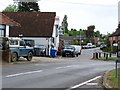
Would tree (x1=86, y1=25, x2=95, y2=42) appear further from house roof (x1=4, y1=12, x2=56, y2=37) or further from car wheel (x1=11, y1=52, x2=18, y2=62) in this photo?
car wheel (x1=11, y1=52, x2=18, y2=62)

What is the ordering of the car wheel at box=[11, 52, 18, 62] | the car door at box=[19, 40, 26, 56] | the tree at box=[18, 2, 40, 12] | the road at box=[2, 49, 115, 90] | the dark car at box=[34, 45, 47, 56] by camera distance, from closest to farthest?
the road at box=[2, 49, 115, 90] → the car wheel at box=[11, 52, 18, 62] → the car door at box=[19, 40, 26, 56] → the dark car at box=[34, 45, 47, 56] → the tree at box=[18, 2, 40, 12]

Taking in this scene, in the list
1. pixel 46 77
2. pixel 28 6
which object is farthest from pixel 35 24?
pixel 28 6

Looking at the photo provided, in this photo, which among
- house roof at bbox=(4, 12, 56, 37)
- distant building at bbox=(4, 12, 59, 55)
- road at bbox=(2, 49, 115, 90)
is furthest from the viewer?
house roof at bbox=(4, 12, 56, 37)

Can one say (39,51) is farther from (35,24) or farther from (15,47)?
(15,47)

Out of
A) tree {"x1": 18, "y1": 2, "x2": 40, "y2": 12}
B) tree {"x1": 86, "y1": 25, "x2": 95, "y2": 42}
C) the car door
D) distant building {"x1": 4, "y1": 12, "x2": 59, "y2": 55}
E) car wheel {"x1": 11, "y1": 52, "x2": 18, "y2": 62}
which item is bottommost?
car wheel {"x1": 11, "y1": 52, "x2": 18, "y2": 62}

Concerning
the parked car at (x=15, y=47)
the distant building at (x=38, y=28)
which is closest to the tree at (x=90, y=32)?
the distant building at (x=38, y=28)

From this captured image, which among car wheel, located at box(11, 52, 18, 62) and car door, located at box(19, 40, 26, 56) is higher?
car door, located at box(19, 40, 26, 56)

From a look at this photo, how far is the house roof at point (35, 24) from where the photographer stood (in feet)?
193

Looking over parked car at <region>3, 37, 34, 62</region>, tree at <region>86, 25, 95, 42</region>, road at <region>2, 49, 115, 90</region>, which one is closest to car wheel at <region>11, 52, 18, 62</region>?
parked car at <region>3, 37, 34, 62</region>

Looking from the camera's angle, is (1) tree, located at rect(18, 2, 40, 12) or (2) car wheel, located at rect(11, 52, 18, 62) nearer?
(2) car wheel, located at rect(11, 52, 18, 62)

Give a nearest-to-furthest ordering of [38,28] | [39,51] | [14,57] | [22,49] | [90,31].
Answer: [14,57] → [22,49] → [39,51] → [38,28] → [90,31]

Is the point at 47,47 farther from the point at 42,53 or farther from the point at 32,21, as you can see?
the point at 32,21

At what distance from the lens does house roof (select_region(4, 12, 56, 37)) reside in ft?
193

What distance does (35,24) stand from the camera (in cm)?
6131
